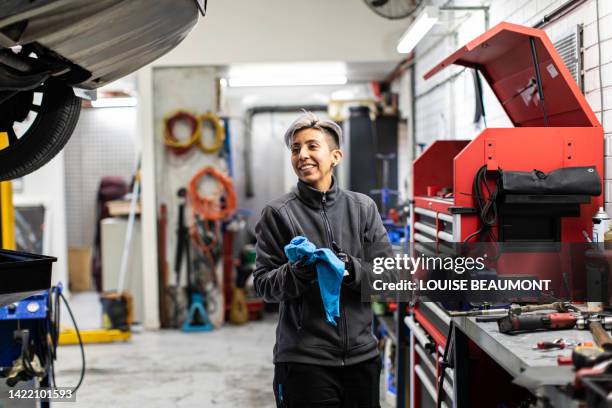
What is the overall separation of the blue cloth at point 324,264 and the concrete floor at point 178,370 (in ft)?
7.45

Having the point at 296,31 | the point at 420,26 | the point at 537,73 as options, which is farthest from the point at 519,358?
the point at 296,31

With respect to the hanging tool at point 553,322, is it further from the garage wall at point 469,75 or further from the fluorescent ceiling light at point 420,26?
the fluorescent ceiling light at point 420,26

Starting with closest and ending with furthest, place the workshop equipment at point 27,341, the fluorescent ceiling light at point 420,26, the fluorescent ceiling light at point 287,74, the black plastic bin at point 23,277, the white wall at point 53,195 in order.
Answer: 1. the black plastic bin at point 23,277
2. the workshop equipment at point 27,341
3. the fluorescent ceiling light at point 420,26
4. the fluorescent ceiling light at point 287,74
5. the white wall at point 53,195

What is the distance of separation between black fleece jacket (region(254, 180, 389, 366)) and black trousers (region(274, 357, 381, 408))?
0.03 meters

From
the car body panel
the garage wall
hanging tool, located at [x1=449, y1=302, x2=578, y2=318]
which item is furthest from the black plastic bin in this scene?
the garage wall

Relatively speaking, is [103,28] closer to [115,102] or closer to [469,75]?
[469,75]

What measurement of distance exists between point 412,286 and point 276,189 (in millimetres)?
7391

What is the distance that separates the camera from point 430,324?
102 inches

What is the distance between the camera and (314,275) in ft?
5.90

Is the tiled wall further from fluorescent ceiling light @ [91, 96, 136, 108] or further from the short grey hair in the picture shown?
the short grey hair

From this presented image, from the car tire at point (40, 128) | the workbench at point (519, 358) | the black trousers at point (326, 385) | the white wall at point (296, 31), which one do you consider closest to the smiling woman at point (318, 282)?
the black trousers at point (326, 385)

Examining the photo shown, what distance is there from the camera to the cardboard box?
8656 mm

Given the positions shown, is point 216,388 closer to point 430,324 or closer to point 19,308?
point 19,308

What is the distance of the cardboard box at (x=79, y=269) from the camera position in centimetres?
866
